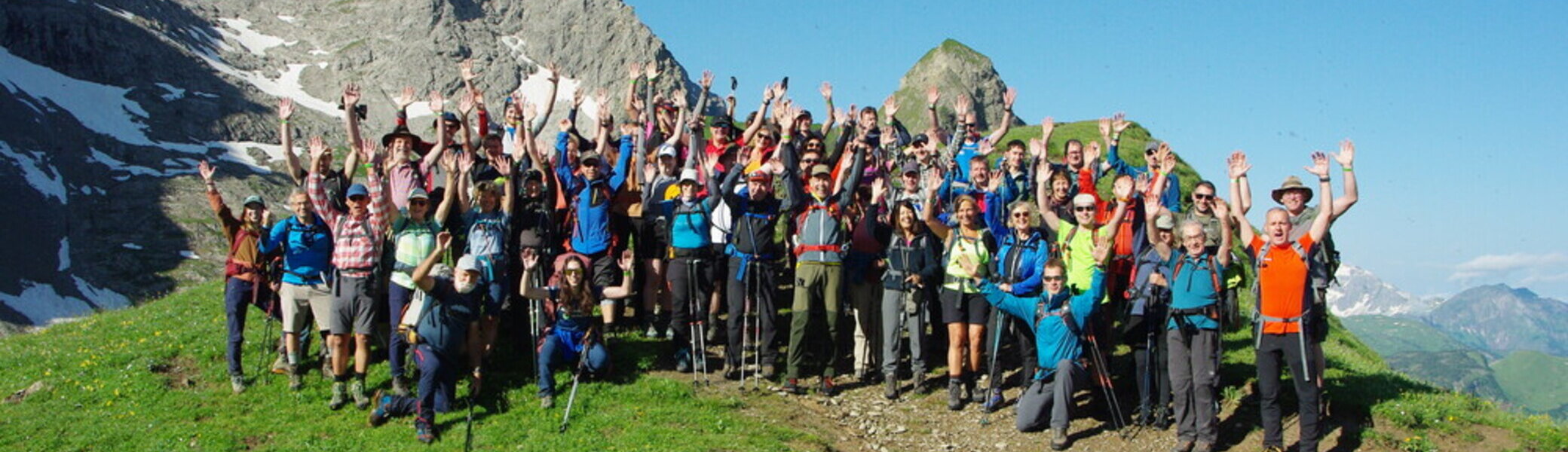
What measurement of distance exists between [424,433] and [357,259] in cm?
239

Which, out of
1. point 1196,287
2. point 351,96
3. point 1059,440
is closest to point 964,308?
point 1059,440

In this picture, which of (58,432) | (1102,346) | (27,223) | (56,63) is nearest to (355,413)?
(58,432)

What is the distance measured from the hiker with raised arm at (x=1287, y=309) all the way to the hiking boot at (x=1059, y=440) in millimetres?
2222

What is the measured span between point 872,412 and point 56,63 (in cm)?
20909

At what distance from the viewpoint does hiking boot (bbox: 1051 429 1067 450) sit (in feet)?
41.8

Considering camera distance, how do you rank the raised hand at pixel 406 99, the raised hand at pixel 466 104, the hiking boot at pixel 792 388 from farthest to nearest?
the raised hand at pixel 406 99 → the raised hand at pixel 466 104 → the hiking boot at pixel 792 388

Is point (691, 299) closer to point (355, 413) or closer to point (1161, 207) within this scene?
point (355, 413)

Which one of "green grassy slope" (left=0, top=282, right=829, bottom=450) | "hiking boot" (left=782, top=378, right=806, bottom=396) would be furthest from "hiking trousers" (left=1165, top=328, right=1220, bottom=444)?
"hiking boot" (left=782, top=378, right=806, bottom=396)

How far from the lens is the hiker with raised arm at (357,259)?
1335 centimetres

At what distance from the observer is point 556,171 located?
53.0 ft

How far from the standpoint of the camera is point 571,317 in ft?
46.6

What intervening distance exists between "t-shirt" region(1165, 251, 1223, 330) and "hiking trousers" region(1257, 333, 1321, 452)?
620mm

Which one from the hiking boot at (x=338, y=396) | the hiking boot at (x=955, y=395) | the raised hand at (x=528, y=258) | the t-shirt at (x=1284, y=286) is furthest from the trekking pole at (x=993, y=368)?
the hiking boot at (x=338, y=396)

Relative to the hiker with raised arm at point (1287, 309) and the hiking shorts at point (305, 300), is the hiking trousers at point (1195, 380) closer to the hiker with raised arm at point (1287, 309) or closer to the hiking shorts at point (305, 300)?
the hiker with raised arm at point (1287, 309)
